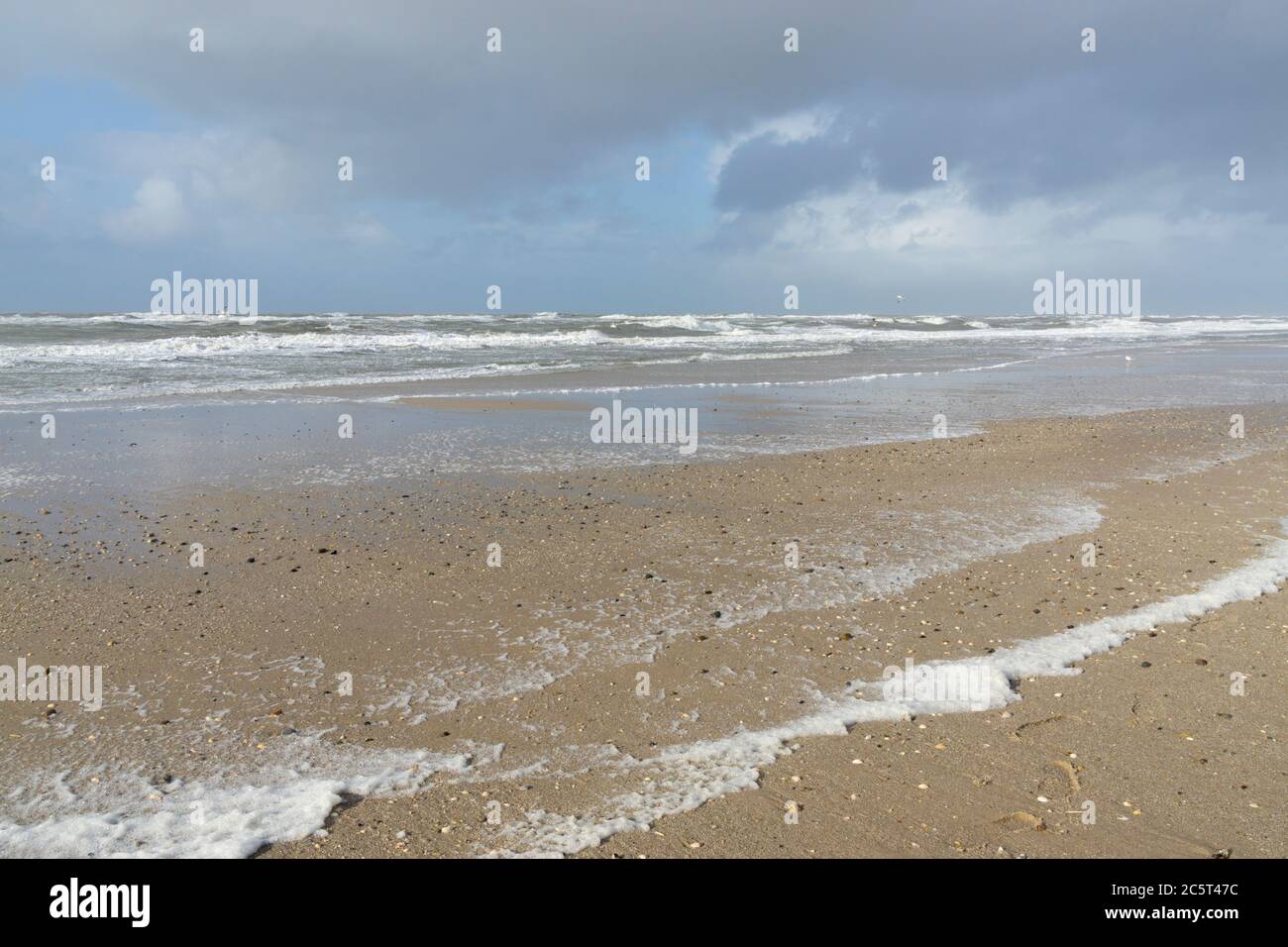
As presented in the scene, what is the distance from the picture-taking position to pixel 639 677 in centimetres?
522

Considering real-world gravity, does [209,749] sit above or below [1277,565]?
below

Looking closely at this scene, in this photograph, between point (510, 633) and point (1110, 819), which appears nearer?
point (1110, 819)

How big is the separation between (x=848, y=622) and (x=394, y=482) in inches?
256

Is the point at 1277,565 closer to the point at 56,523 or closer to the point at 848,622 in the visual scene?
the point at 848,622

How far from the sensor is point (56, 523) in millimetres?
8570

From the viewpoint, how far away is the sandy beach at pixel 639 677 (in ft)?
12.2

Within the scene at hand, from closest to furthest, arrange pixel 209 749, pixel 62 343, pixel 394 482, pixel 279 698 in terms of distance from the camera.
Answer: pixel 209 749
pixel 279 698
pixel 394 482
pixel 62 343

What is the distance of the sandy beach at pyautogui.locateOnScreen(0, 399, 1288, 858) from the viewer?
3.72m

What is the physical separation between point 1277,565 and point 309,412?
1553 cm

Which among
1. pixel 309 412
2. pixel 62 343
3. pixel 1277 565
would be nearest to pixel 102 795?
pixel 1277 565
